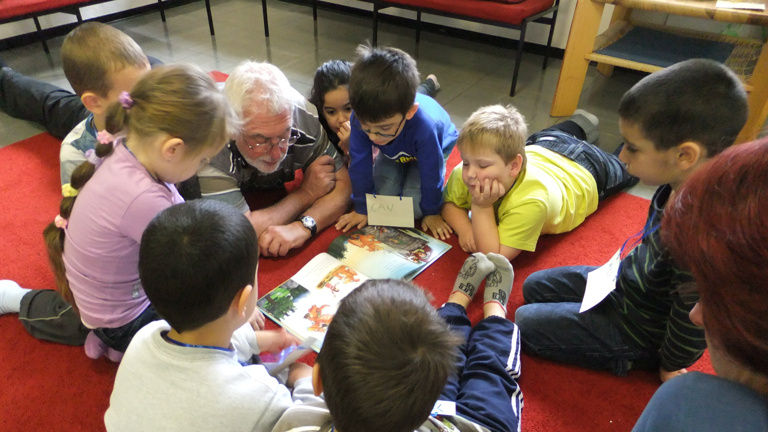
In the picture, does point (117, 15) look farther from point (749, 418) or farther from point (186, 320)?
point (749, 418)

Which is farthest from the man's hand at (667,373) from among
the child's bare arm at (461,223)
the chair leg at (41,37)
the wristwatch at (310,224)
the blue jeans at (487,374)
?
the chair leg at (41,37)

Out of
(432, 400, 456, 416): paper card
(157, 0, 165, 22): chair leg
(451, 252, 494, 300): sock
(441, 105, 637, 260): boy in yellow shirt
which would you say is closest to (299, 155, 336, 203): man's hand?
(441, 105, 637, 260): boy in yellow shirt

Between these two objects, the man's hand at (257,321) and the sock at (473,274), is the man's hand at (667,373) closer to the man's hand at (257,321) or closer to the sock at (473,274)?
the sock at (473,274)

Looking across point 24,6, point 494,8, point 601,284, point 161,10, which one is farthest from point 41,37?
point 601,284

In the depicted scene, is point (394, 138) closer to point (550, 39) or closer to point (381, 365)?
point (381, 365)

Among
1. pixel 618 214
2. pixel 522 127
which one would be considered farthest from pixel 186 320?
pixel 618 214

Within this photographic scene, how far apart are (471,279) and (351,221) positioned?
566 millimetres

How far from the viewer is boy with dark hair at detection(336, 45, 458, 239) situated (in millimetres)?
1462

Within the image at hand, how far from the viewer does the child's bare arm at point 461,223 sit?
1.71 metres

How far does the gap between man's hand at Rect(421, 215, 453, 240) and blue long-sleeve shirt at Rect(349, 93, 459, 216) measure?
0.02 metres

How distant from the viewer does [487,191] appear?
1.59 metres

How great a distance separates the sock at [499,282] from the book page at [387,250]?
0.25m

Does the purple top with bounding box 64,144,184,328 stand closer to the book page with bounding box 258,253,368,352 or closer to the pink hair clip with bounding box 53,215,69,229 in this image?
the pink hair clip with bounding box 53,215,69,229

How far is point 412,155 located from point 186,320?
111cm
